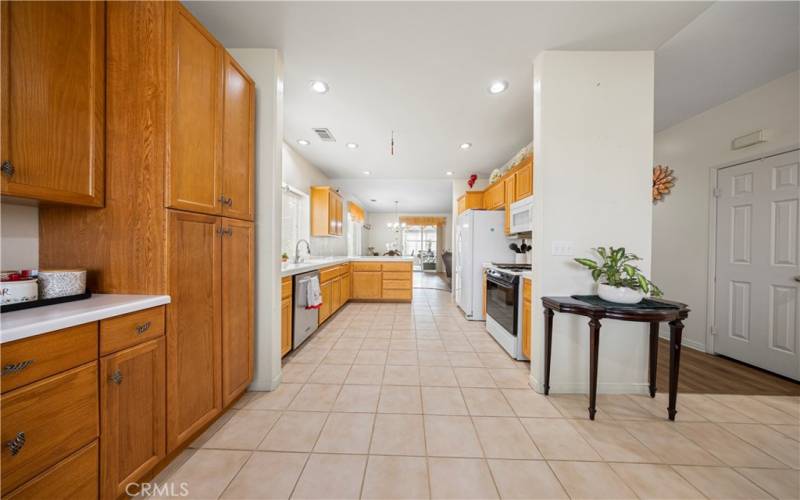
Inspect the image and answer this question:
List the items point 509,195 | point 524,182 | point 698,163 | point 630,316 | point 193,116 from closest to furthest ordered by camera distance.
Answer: point 193,116 → point 630,316 → point 698,163 → point 524,182 → point 509,195

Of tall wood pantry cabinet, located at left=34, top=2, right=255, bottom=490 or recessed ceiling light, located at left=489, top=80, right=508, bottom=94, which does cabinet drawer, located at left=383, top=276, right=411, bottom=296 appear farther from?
tall wood pantry cabinet, located at left=34, top=2, right=255, bottom=490

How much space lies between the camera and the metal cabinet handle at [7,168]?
0.98 meters

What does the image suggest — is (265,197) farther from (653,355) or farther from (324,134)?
(653,355)

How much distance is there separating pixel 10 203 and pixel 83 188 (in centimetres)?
34

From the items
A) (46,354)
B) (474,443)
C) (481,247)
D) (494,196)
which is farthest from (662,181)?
(46,354)

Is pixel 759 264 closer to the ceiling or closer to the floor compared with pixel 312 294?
closer to the ceiling

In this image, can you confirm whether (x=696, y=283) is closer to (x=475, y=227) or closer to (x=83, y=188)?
(x=475, y=227)

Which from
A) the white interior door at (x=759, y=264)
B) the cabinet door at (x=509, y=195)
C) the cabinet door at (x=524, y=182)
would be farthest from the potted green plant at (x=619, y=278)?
the white interior door at (x=759, y=264)

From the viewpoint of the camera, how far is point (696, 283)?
3.04m

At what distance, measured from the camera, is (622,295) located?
5.99ft

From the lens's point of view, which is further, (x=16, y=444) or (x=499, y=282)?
(x=499, y=282)

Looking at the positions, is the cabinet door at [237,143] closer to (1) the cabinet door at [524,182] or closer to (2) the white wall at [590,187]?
(2) the white wall at [590,187]

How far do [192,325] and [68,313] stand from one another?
513mm

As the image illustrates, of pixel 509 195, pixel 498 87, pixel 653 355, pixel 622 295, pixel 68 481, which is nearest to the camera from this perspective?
pixel 68 481
